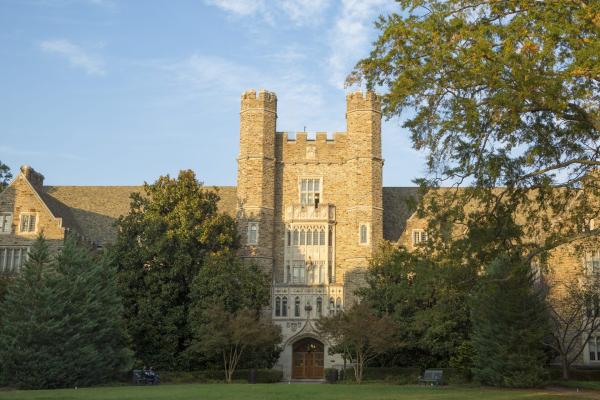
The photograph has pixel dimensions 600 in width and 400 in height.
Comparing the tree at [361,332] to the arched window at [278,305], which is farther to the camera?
the arched window at [278,305]

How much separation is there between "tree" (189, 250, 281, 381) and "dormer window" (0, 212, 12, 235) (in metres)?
13.6

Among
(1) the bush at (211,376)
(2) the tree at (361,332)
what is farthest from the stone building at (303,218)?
(2) the tree at (361,332)

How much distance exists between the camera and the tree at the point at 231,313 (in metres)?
34.2

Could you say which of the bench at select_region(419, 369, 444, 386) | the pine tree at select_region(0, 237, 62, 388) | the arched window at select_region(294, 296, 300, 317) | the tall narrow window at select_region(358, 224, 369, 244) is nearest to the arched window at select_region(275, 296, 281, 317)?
the arched window at select_region(294, 296, 300, 317)

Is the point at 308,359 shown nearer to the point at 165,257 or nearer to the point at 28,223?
the point at 165,257

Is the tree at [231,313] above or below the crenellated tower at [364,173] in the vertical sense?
below

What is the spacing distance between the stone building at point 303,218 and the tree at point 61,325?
36.4ft

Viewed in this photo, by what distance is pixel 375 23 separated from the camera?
17719mm

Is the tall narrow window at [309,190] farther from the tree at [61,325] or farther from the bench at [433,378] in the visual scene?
the bench at [433,378]

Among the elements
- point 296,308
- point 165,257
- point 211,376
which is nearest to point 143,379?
point 211,376

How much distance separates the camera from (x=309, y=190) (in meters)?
44.0

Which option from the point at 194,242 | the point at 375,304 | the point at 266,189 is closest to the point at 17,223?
the point at 194,242

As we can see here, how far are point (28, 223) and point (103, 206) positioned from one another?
6327mm

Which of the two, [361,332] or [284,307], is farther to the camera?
[284,307]
